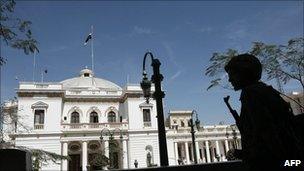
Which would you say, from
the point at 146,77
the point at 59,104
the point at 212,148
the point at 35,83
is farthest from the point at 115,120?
the point at 146,77

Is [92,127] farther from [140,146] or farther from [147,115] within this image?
[147,115]

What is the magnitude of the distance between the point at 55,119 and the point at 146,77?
105 feet

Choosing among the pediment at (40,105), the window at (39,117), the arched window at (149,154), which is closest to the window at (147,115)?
the arched window at (149,154)

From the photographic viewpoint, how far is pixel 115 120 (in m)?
43.8

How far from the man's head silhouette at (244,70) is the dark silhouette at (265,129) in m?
0.07

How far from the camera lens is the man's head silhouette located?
232 centimetres

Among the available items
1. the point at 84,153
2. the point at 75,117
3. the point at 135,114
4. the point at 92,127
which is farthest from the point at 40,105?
the point at 135,114

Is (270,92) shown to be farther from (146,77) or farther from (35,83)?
(35,83)

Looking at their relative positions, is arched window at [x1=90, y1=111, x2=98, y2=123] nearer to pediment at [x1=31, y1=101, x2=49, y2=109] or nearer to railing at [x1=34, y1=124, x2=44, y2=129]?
pediment at [x1=31, y1=101, x2=49, y2=109]

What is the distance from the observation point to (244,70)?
7.66 feet

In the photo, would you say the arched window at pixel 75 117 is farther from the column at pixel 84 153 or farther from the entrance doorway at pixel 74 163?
the column at pixel 84 153

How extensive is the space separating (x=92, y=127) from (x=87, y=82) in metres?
12.0

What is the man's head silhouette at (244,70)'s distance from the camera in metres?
2.32

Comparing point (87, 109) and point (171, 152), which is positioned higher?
point (87, 109)
